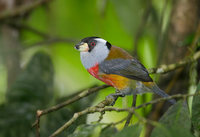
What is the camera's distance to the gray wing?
0.93m

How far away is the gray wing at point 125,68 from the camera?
0.93m

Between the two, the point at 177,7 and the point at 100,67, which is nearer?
the point at 100,67

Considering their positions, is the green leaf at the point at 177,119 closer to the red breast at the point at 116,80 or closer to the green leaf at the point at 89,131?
the green leaf at the point at 89,131

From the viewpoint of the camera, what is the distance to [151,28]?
180 cm

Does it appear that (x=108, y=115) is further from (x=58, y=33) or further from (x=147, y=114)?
(x=58, y=33)

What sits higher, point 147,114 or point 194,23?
point 194,23

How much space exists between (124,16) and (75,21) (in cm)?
40

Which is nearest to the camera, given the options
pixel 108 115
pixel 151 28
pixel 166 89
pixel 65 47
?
pixel 108 115

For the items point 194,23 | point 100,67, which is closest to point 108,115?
point 100,67

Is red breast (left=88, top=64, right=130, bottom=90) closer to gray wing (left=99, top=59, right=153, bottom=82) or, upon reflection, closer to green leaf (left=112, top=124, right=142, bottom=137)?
gray wing (left=99, top=59, right=153, bottom=82)

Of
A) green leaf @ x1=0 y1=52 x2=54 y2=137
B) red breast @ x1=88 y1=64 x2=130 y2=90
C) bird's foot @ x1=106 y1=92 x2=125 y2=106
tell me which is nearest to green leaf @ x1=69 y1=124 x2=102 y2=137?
bird's foot @ x1=106 y1=92 x2=125 y2=106

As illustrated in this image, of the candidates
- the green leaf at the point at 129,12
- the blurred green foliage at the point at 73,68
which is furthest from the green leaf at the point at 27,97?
the green leaf at the point at 129,12

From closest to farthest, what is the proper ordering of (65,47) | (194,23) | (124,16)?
(194,23)
(124,16)
(65,47)

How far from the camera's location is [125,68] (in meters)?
0.97
